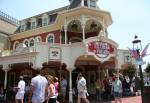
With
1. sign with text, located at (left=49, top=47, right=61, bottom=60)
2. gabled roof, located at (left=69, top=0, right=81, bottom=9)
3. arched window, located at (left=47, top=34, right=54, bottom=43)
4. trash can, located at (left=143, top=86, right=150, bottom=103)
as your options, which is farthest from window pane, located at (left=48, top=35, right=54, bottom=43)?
trash can, located at (left=143, top=86, right=150, bottom=103)

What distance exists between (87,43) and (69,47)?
162 cm

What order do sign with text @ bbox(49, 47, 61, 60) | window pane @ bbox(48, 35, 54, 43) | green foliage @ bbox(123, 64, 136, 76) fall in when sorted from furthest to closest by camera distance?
green foliage @ bbox(123, 64, 136, 76), window pane @ bbox(48, 35, 54, 43), sign with text @ bbox(49, 47, 61, 60)

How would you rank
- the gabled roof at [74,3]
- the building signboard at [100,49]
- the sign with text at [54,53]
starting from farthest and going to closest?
the gabled roof at [74,3]
the building signboard at [100,49]
the sign with text at [54,53]

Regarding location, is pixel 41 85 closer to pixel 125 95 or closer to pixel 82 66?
pixel 125 95

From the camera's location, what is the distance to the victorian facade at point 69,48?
18.8m

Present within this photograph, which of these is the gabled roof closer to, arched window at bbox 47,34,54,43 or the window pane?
arched window at bbox 47,34,54,43

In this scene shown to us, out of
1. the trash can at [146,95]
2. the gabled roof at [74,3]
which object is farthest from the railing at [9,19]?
the trash can at [146,95]

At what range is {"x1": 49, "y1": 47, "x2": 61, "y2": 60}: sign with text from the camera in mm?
18717

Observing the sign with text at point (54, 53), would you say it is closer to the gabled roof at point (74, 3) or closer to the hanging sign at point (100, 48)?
the hanging sign at point (100, 48)

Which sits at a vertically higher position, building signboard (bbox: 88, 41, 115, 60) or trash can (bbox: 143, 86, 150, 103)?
building signboard (bbox: 88, 41, 115, 60)

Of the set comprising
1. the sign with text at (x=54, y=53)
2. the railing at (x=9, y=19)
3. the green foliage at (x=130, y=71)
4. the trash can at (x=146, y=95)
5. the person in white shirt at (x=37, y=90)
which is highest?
the railing at (x=9, y=19)

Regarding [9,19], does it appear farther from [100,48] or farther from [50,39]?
[100,48]

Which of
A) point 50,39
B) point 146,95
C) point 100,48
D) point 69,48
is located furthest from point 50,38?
point 146,95

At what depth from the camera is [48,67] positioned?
2417cm
